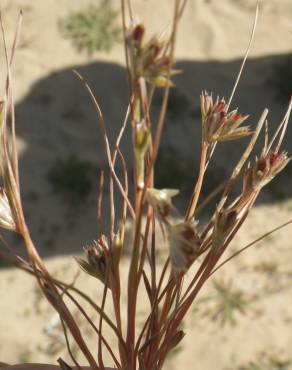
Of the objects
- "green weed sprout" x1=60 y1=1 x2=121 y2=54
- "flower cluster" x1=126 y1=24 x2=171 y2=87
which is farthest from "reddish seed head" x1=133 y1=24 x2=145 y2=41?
"green weed sprout" x1=60 y1=1 x2=121 y2=54

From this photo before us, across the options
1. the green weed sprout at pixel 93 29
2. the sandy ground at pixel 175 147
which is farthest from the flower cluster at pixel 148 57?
the green weed sprout at pixel 93 29

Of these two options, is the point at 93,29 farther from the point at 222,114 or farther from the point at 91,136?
the point at 222,114

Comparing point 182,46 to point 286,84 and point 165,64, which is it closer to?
point 286,84

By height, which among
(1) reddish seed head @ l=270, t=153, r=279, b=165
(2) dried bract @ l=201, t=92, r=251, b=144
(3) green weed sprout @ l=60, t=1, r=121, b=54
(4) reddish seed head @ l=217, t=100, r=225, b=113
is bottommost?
(1) reddish seed head @ l=270, t=153, r=279, b=165

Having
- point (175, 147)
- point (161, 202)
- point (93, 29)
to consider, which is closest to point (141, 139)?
point (161, 202)

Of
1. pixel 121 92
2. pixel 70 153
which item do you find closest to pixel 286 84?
pixel 121 92

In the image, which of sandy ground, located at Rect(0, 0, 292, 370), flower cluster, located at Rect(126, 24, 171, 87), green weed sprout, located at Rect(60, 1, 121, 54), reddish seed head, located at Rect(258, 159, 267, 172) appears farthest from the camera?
green weed sprout, located at Rect(60, 1, 121, 54)

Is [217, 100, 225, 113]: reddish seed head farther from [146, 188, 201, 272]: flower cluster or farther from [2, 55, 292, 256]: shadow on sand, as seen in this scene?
Result: [2, 55, 292, 256]: shadow on sand
